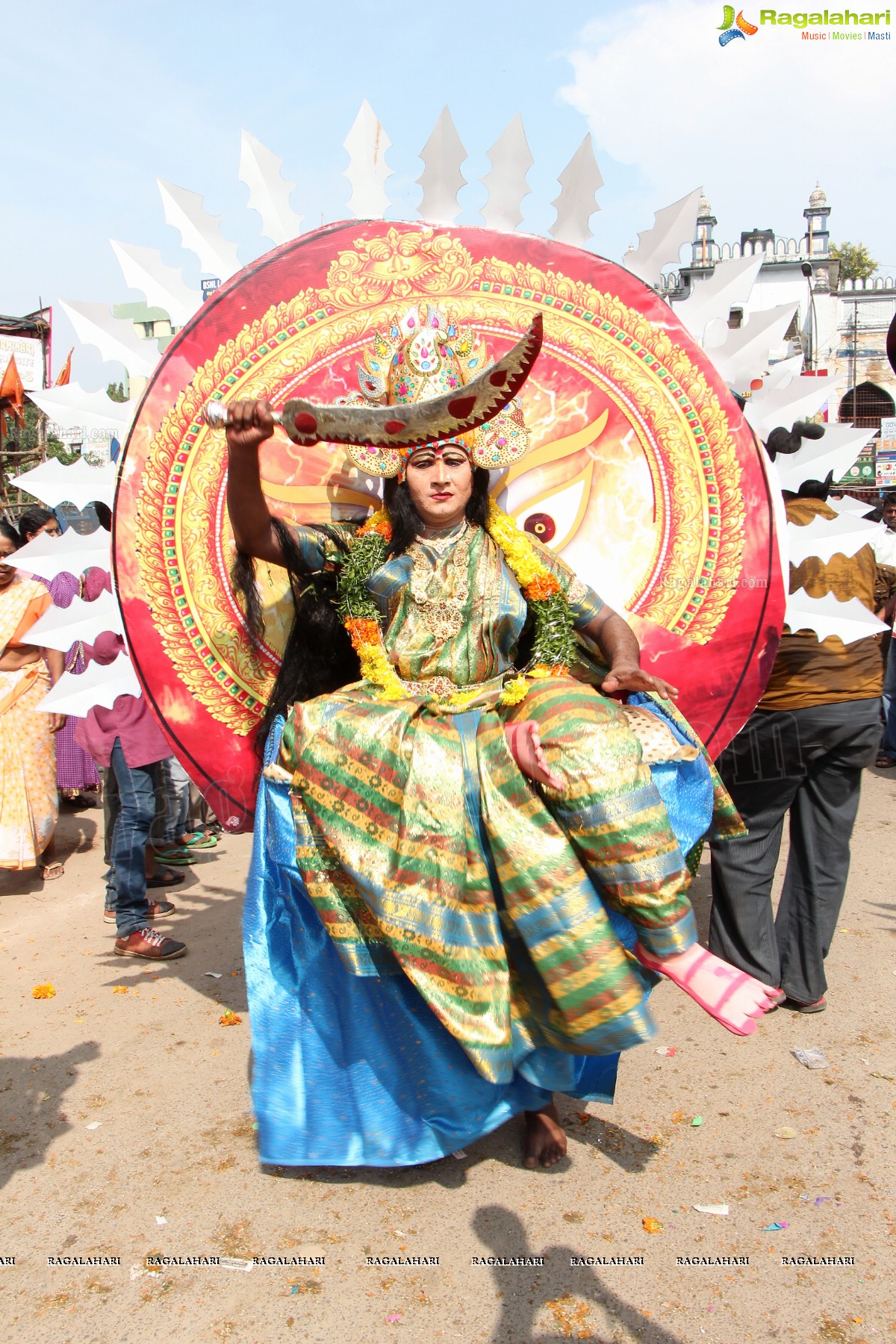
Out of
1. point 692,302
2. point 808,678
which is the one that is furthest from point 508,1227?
point 692,302

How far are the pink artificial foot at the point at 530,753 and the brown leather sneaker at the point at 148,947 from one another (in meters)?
2.80

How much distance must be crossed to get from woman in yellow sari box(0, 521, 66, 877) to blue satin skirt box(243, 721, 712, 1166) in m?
3.42

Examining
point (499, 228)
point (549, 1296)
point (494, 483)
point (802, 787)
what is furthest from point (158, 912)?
point (499, 228)

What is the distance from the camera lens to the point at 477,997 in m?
2.40

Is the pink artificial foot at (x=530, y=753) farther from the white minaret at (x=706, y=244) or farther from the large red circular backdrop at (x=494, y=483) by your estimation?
the white minaret at (x=706, y=244)

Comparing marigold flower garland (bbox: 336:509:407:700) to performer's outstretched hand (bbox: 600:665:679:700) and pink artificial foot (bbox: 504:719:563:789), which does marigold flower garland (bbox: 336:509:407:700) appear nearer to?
pink artificial foot (bbox: 504:719:563:789)

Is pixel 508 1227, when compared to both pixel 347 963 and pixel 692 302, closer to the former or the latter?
pixel 347 963

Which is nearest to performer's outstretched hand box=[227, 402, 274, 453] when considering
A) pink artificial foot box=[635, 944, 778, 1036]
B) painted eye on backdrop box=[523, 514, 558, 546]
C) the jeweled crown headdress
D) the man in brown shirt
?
the jeweled crown headdress

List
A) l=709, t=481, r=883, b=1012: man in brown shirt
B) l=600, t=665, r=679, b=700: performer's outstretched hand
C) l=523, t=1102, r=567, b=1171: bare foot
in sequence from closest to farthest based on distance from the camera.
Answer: l=600, t=665, r=679, b=700: performer's outstretched hand → l=523, t=1102, r=567, b=1171: bare foot → l=709, t=481, r=883, b=1012: man in brown shirt

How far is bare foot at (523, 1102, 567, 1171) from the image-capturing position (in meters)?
2.77

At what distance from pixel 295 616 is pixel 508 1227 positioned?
1838 mm

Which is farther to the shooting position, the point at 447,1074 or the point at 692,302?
the point at 692,302

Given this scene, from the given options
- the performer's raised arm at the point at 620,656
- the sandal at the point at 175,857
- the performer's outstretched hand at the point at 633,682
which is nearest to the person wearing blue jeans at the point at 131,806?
the sandal at the point at 175,857

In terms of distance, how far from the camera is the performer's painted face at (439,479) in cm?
279
